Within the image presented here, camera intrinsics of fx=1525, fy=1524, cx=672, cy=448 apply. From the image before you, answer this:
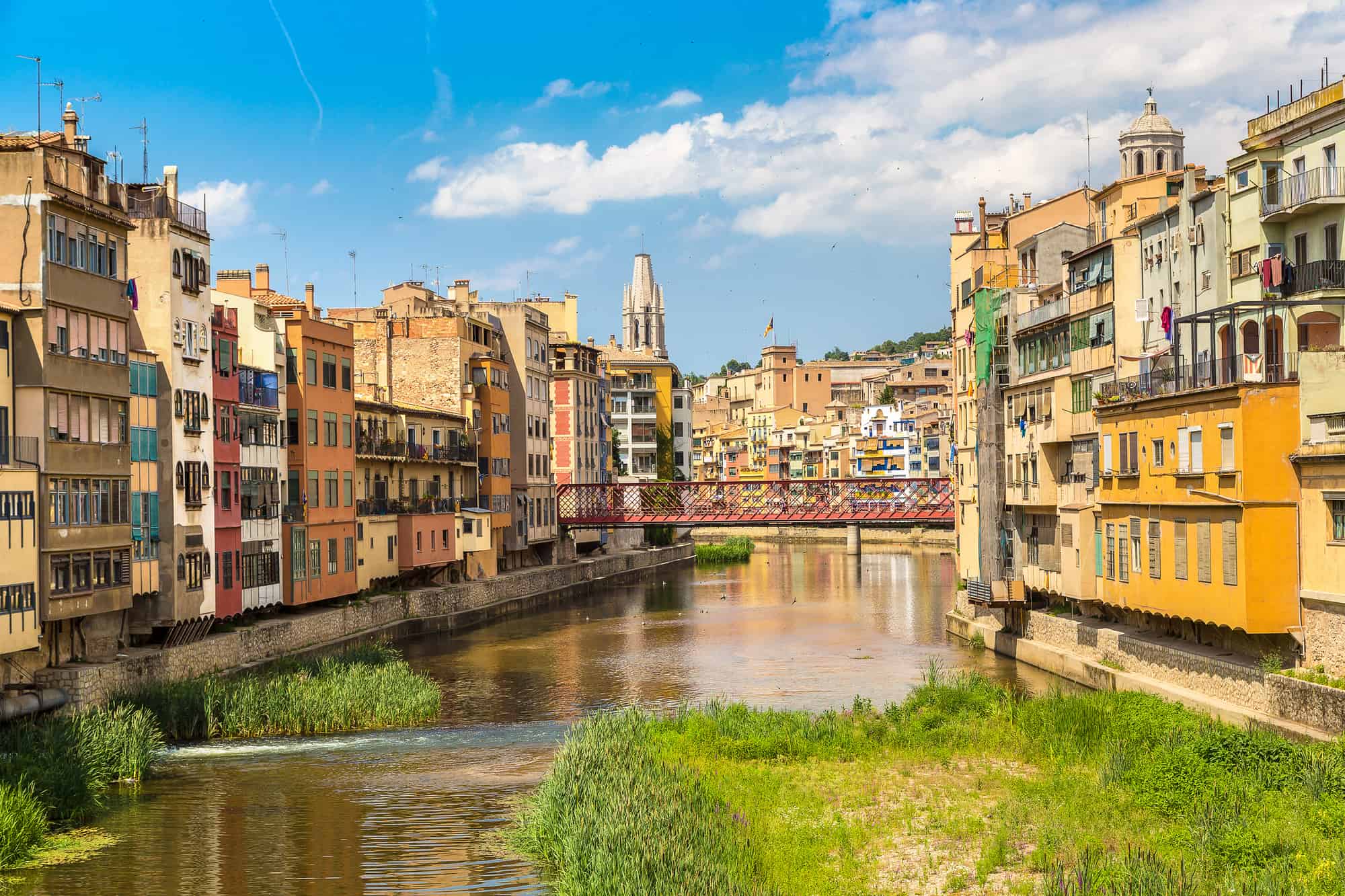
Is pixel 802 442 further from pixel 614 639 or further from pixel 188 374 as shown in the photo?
pixel 188 374

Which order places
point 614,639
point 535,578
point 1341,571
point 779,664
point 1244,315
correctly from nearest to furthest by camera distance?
point 1341,571
point 1244,315
point 779,664
point 614,639
point 535,578

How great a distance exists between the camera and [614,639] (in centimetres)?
5894

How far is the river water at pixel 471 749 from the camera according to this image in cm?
2447

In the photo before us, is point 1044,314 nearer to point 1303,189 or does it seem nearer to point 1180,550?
point 1303,189

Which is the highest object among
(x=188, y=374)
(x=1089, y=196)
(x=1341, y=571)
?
→ (x=1089, y=196)

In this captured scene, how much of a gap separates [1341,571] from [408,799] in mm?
18138

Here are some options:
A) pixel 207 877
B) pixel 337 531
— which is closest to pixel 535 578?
pixel 337 531

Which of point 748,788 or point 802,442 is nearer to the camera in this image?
point 748,788

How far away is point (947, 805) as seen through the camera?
2584 cm

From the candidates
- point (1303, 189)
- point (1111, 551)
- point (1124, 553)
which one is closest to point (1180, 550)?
point (1124, 553)

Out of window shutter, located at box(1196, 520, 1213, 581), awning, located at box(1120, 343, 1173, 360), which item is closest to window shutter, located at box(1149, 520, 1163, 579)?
window shutter, located at box(1196, 520, 1213, 581)

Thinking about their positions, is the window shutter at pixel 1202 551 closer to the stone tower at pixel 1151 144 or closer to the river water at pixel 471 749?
the river water at pixel 471 749

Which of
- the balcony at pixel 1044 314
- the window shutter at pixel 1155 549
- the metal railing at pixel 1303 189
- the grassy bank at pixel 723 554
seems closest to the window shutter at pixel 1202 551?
the window shutter at pixel 1155 549

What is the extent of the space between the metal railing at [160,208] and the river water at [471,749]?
15645 millimetres
